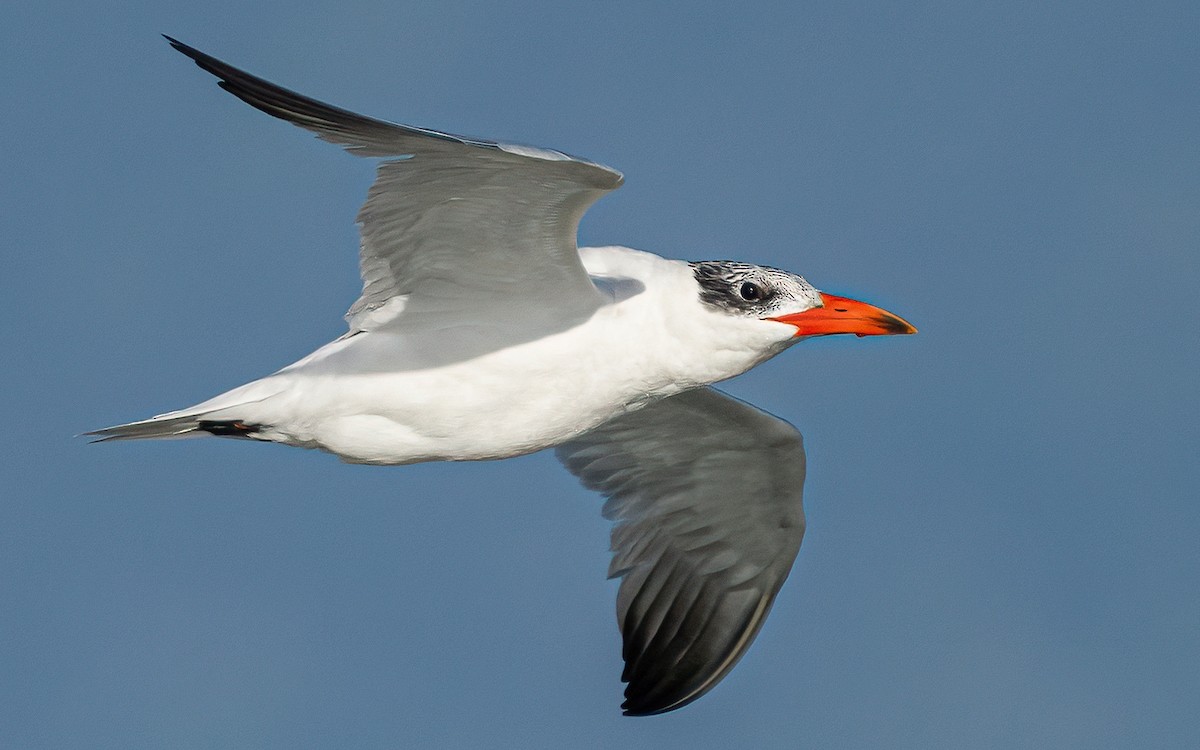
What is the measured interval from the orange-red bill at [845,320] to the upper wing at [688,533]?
217 cm

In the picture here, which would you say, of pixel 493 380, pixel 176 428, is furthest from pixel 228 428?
pixel 493 380

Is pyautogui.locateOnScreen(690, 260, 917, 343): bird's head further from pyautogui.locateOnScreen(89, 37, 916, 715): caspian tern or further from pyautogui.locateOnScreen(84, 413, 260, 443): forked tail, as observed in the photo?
pyautogui.locateOnScreen(84, 413, 260, 443): forked tail

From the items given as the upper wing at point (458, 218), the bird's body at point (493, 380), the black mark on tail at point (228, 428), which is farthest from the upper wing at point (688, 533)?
→ the black mark on tail at point (228, 428)

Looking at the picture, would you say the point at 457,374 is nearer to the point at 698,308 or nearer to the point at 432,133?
the point at 698,308

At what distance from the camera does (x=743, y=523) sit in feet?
39.4

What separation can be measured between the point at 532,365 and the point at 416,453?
0.87 meters

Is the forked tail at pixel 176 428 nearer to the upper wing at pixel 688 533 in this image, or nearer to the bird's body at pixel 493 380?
the bird's body at pixel 493 380

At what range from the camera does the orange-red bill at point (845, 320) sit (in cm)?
950

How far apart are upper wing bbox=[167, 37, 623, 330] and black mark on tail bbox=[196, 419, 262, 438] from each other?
87 cm

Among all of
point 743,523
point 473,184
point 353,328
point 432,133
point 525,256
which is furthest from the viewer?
point 743,523

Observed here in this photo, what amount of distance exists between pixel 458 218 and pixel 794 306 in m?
1.96

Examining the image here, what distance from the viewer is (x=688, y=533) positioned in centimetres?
1219

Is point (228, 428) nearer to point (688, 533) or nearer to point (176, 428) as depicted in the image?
point (176, 428)

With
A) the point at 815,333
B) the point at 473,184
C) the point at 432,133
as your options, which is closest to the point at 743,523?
the point at 815,333
